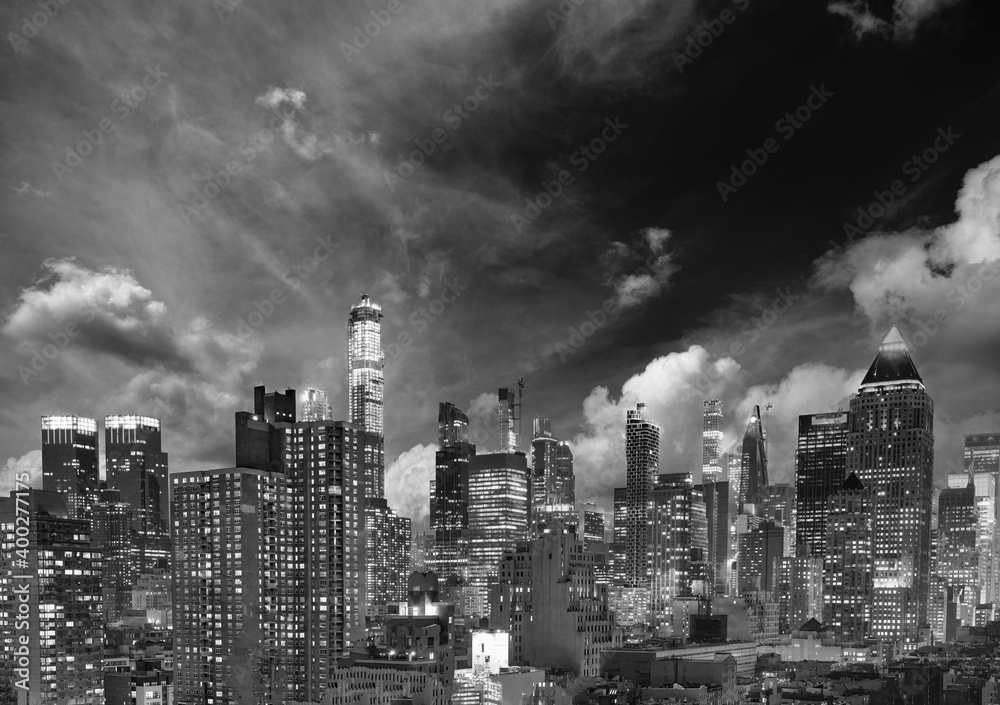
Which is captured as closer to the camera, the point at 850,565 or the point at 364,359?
the point at 850,565

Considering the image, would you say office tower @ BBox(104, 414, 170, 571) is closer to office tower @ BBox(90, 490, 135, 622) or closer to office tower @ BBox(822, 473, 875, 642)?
office tower @ BBox(90, 490, 135, 622)

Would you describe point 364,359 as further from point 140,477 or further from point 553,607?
point 553,607

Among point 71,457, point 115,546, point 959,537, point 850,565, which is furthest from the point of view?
point 959,537

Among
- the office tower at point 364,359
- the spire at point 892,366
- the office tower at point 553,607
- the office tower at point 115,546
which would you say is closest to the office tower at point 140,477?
the office tower at point 115,546

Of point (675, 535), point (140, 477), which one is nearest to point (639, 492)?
point (675, 535)

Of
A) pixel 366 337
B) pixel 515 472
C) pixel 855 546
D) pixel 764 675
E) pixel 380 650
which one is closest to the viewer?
pixel 380 650

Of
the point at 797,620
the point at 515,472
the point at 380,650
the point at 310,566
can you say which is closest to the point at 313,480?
the point at 310,566

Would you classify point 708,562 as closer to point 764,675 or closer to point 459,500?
point 459,500

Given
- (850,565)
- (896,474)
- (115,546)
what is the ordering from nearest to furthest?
(850,565) < (896,474) < (115,546)
